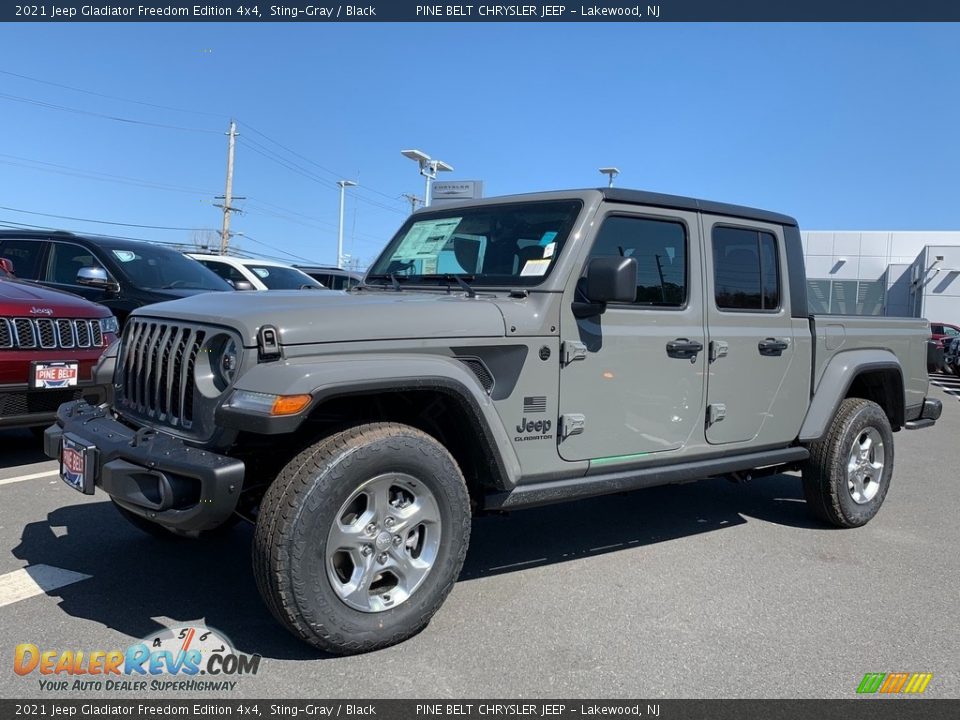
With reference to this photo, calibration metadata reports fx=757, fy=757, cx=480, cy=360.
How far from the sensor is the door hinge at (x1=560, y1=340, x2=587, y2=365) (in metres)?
3.53

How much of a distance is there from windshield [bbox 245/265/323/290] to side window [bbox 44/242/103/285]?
3.70 metres

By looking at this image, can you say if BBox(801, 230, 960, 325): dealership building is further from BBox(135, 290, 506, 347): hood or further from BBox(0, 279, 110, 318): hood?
BBox(135, 290, 506, 347): hood

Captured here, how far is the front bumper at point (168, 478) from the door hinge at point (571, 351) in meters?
1.53

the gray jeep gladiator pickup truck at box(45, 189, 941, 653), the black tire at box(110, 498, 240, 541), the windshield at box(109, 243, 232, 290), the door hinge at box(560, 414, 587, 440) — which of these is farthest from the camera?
the windshield at box(109, 243, 232, 290)

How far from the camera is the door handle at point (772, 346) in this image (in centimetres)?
448

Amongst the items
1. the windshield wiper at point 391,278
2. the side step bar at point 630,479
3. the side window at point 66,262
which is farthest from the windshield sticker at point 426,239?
the side window at point 66,262

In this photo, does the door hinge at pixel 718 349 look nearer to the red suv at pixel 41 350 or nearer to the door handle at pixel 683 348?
the door handle at pixel 683 348

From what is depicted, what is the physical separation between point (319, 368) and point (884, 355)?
4.22 meters

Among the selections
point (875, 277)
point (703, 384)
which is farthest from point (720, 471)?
point (875, 277)

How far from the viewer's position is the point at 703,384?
4145 mm

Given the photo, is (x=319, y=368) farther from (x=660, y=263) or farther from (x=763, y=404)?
(x=763, y=404)

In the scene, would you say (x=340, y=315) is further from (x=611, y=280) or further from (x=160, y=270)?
(x=160, y=270)

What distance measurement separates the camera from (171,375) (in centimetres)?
316

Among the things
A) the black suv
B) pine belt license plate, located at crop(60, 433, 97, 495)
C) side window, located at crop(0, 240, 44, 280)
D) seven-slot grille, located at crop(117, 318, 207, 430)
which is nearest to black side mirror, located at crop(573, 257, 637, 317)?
seven-slot grille, located at crop(117, 318, 207, 430)
